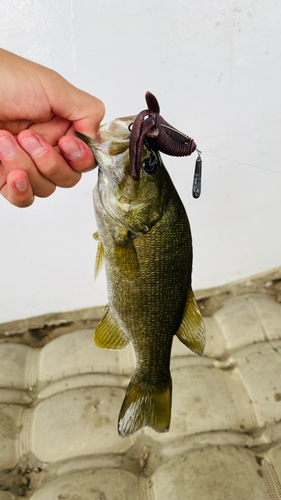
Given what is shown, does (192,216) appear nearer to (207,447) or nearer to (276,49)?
(276,49)

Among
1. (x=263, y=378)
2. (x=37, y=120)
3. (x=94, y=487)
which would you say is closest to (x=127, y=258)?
(x=37, y=120)

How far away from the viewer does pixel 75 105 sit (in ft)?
2.83

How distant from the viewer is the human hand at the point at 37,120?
81 centimetres

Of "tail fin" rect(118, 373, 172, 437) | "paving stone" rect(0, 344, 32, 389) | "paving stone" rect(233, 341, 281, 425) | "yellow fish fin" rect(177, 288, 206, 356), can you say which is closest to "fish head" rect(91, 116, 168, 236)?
"yellow fish fin" rect(177, 288, 206, 356)

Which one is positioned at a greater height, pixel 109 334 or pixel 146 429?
pixel 109 334

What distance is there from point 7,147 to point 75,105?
0.63 feet

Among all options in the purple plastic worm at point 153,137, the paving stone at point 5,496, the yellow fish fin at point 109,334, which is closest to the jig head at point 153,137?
the purple plastic worm at point 153,137

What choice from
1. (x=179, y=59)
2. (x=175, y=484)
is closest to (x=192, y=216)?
(x=179, y=59)

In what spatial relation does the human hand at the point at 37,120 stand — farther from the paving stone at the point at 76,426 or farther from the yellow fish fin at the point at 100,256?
the paving stone at the point at 76,426

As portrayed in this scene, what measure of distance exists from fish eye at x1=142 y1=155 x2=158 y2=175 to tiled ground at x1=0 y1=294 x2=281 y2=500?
1.09 meters

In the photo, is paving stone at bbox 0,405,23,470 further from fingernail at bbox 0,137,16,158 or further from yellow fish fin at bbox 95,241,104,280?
fingernail at bbox 0,137,16,158

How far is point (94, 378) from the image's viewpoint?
5.51ft

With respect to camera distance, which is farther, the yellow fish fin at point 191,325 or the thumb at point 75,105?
the yellow fish fin at point 191,325

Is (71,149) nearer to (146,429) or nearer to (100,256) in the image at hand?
(100,256)
